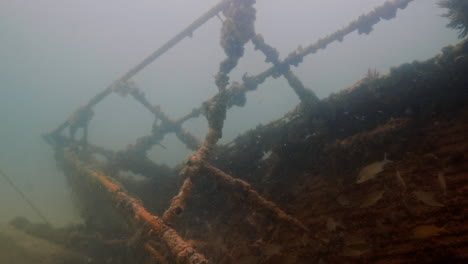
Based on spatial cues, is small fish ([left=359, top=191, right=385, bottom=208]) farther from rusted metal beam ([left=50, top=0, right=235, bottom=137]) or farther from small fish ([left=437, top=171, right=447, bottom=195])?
rusted metal beam ([left=50, top=0, right=235, bottom=137])

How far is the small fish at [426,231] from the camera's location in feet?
8.59

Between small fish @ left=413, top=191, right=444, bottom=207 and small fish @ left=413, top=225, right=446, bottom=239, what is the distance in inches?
9.0

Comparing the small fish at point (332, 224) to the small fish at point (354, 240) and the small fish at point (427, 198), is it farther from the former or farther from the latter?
the small fish at point (427, 198)

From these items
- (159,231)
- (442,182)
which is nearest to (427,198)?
(442,182)

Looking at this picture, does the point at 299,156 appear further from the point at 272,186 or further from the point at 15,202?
the point at 15,202

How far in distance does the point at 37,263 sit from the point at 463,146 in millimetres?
9694

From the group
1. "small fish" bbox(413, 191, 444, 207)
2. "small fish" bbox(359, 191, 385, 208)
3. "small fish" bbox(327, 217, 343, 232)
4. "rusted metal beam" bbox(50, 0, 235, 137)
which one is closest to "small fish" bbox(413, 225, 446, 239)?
"small fish" bbox(413, 191, 444, 207)

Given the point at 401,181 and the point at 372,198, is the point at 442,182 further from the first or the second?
the point at 372,198

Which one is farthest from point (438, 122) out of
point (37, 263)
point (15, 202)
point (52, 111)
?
point (52, 111)

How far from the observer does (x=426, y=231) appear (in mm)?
2699

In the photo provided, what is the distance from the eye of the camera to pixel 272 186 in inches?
191

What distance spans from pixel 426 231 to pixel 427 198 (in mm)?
330

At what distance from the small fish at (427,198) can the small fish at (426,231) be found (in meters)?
0.23

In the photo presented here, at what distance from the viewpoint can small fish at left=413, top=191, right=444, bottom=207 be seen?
109 inches
